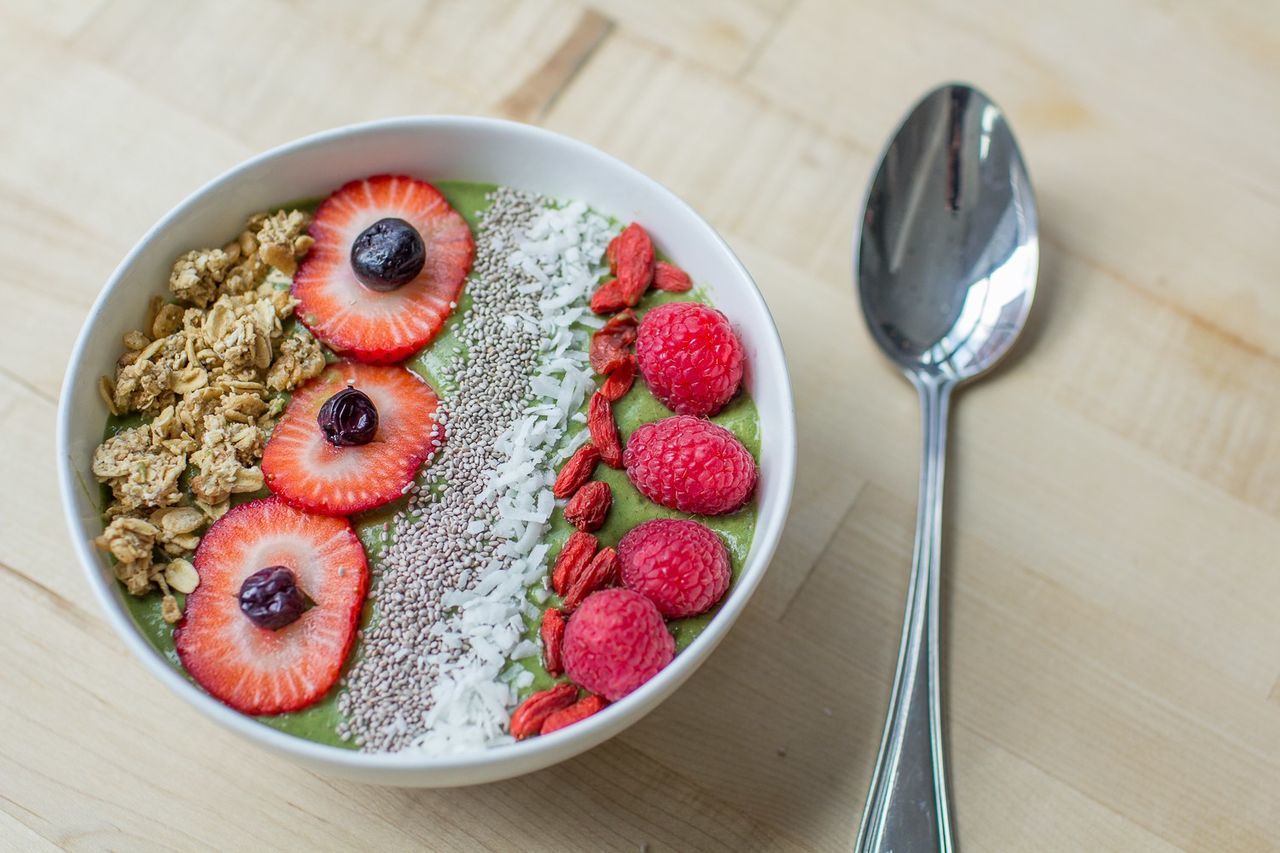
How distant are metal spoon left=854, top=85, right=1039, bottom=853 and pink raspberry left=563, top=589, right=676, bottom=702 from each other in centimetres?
50

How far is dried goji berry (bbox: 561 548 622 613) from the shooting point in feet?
4.12

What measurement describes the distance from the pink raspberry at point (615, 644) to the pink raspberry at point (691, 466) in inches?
5.5

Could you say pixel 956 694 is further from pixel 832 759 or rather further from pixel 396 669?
pixel 396 669

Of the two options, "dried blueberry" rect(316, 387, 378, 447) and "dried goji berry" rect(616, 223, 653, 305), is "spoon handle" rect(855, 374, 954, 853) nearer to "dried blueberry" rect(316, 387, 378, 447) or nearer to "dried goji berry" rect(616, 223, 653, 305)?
"dried goji berry" rect(616, 223, 653, 305)

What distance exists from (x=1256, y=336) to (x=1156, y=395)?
0.21 m

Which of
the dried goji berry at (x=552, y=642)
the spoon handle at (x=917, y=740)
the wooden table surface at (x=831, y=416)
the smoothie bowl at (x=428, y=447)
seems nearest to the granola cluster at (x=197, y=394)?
the smoothie bowl at (x=428, y=447)

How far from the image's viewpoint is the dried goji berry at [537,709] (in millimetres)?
1192

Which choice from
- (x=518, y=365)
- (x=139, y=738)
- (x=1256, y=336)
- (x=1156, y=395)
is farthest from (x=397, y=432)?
(x=1256, y=336)

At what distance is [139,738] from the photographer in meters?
1.40

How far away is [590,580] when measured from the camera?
1.26 m

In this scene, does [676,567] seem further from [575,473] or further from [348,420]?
[348,420]

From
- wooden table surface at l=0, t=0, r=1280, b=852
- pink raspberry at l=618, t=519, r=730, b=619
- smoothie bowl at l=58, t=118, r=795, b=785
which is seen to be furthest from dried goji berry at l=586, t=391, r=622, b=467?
wooden table surface at l=0, t=0, r=1280, b=852

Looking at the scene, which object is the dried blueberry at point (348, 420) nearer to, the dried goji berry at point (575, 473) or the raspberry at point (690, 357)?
the dried goji berry at point (575, 473)

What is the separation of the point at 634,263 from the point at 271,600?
61 centimetres
